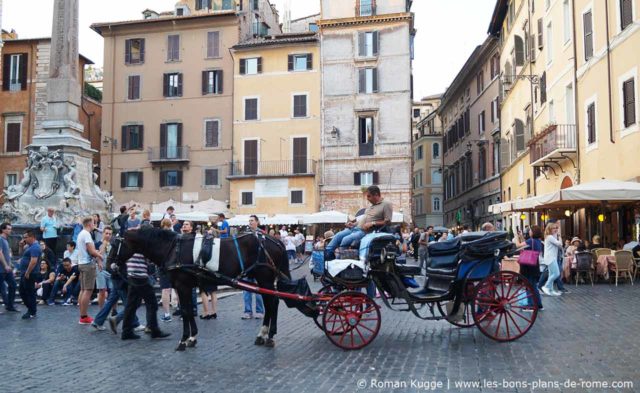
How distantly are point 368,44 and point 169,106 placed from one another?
545 inches

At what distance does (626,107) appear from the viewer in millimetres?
19891

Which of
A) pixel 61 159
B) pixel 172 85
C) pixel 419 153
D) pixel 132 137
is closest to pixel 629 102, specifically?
pixel 61 159

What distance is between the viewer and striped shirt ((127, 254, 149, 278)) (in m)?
9.80

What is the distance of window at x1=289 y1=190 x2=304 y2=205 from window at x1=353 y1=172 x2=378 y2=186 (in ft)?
11.7

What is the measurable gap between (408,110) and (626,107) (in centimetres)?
2332

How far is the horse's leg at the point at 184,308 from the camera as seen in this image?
8.67 metres

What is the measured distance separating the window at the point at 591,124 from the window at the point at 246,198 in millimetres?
24318

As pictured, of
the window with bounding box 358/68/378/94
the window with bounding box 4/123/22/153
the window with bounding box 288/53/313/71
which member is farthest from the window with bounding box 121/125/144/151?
the window with bounding box 358/68/378/94

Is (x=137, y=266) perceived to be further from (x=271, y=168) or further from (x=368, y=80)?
(x=368, y=80)

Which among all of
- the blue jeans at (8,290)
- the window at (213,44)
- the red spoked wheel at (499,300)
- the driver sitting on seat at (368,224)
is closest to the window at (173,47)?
the window at (213,44)

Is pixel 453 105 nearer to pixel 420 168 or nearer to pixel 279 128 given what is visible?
pixel 420 168

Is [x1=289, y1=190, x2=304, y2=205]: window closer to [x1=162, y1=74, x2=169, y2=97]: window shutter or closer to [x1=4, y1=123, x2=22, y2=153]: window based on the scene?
[x1=162, y1=74, x2=169, y2=97]: window shutter

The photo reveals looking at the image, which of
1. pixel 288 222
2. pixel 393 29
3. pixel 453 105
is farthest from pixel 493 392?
pixel 453 105

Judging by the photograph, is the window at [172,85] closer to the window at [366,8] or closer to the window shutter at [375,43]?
the window at [366,8]
